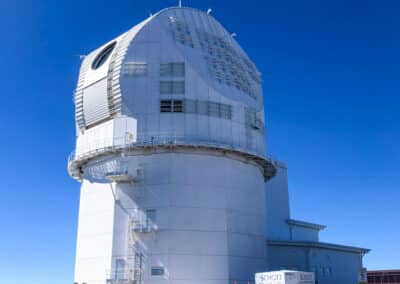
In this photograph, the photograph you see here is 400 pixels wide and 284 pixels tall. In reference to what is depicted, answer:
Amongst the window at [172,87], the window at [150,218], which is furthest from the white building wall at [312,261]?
the window at [172,87]

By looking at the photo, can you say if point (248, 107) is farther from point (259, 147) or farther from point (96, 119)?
point (96, 119)

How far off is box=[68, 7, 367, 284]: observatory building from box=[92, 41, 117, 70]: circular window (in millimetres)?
108

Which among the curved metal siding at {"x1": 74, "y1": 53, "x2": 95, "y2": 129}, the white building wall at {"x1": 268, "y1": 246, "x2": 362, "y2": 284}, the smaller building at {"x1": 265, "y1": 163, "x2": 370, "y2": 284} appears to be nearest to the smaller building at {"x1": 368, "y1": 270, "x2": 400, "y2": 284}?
the smaller building at {"x1": 265, "y1": 163, "x2": 370, "y2": 284}

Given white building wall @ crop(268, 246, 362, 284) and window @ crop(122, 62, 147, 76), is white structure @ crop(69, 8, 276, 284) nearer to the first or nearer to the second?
window @ crop(122, 62, 147, 76)

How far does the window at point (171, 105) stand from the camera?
90.4 ft

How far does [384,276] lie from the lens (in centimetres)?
2950

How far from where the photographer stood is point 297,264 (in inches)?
1240

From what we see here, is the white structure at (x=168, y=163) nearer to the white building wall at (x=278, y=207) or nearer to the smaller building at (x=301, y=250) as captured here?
the smaller building at (x=301, y=250)

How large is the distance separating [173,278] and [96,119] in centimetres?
1143

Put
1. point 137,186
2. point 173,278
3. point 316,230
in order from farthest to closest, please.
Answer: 1. point 316,230
2. point 137,186
3. point 173,278

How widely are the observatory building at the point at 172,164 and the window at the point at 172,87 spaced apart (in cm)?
7

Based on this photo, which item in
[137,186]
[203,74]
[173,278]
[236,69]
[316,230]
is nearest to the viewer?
[173,278]

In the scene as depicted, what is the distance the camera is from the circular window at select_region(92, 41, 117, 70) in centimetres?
3100

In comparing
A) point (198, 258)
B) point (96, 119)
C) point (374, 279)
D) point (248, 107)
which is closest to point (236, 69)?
point (248, 107)
